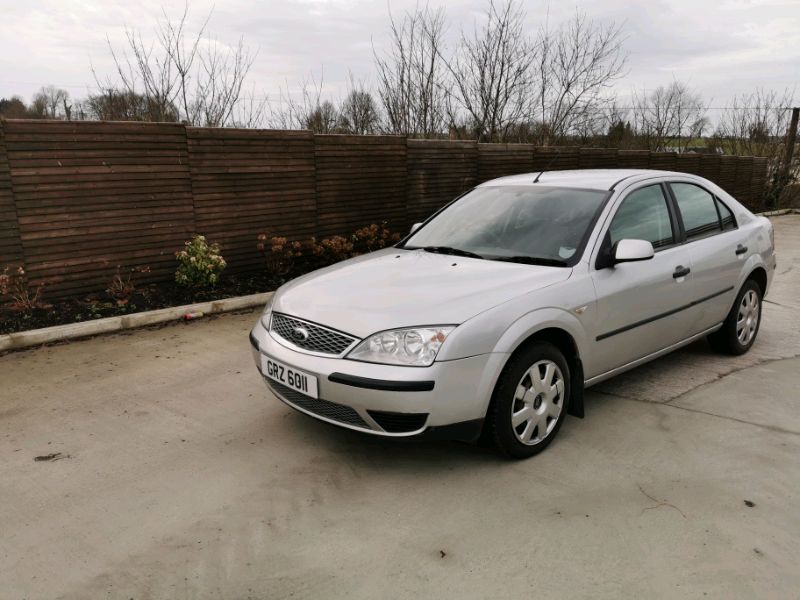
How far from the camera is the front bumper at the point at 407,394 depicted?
117 inches

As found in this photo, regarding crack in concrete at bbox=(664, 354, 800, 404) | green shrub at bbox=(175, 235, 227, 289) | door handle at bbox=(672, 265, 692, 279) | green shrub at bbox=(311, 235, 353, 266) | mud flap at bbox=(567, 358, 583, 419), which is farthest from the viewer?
green shrub at bbox=(311, 235, 353, 266)

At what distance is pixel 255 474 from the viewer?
3312 millimetres

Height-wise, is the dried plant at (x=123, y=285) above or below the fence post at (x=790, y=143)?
below

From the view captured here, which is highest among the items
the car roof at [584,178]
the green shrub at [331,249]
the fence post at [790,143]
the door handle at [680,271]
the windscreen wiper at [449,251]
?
the fence post at [790,143]

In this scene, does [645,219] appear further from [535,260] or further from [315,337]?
[315,337]

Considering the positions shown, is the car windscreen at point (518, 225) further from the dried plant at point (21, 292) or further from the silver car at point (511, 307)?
the dried plant at point (21, 292)

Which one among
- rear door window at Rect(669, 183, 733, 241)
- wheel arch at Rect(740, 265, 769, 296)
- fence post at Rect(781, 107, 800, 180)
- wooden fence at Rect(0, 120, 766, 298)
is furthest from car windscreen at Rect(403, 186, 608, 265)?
fence post at Rect(781, 107, 800, 180)

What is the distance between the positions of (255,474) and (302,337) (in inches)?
30.6

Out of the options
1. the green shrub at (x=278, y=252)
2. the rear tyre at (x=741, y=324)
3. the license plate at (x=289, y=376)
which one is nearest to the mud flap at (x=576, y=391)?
the license plate at (x=289, y=376)

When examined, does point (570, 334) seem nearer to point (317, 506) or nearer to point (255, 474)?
point (317, 506)

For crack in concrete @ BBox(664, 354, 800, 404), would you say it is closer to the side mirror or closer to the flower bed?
the side mirror

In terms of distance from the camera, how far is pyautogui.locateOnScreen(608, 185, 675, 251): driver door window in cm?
399

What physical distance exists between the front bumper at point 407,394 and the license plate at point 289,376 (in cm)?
5

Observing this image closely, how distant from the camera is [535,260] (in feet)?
12.3
